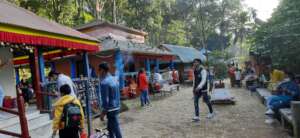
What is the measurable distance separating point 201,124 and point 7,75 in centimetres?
578

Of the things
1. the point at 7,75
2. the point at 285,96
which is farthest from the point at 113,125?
the point at 285,96

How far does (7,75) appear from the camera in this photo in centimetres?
915

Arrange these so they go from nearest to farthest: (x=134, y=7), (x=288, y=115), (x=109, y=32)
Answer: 1. (x=288, y=115)
2. (x=109, y=32)
3. (x=134, y=7)

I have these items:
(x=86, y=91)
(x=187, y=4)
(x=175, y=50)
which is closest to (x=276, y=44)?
(x=86, y=91)

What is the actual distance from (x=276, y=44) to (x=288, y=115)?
4.22 metres

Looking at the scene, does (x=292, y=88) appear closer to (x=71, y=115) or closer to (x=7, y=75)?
(x=71, y=115)

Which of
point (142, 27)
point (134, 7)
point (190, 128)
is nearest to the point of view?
point (190, 128)

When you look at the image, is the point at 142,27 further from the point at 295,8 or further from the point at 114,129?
the point at 114,129

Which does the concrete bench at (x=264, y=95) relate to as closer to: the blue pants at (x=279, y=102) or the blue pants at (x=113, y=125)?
the blue pants at (x=279, y=102)

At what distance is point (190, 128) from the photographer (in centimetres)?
880

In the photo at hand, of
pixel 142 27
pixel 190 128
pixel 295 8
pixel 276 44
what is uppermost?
pixel 142 27

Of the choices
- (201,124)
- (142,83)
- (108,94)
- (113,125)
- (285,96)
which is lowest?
(201,124)

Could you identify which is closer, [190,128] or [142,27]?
[190,128]

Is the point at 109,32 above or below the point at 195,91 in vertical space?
above
